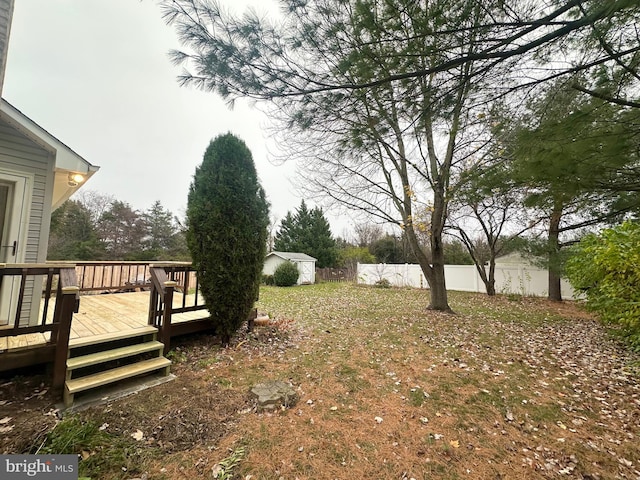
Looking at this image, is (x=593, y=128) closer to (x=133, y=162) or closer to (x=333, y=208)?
(x=333, y=208)

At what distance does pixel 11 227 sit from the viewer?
3395 mm

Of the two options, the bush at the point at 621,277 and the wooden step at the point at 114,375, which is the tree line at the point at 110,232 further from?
the bush at the point at 621,277

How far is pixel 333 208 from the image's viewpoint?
8242mm

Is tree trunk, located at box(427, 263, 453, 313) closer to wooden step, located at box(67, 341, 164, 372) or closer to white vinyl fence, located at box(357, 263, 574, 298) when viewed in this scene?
white vinyl fence, located at box(357, 263, 574, 298)

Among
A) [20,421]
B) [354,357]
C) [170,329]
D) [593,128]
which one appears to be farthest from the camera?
[354,357]

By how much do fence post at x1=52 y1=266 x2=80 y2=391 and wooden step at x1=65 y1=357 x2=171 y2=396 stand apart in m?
0.11

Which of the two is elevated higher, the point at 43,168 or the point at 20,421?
the point at 43,168

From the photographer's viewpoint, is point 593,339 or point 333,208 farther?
point 333,208

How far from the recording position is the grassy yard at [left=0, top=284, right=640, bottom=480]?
76.9 inches

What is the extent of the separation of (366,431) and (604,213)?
6.21m

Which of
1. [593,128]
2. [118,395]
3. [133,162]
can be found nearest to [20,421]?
[118,395]

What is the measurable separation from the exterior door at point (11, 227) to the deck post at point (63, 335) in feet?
5.05
